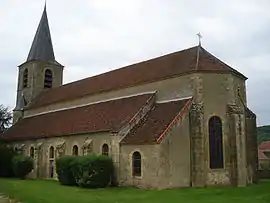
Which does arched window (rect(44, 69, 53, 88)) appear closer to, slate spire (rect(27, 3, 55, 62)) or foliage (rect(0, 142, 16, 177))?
slate spire (rect(27, 3, 55, 62))

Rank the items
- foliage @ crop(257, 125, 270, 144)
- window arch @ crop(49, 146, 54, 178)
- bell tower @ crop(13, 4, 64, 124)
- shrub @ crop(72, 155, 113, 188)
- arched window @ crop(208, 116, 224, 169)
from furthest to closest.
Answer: foliage @ crop(257, 125, 270, 144) → bell tower @ crop(13, 4, 64, 124) → window arch @ crop(49, 146, 54, 178) → arched window @ crop(208, 116, 224, 169) → shrub @ crop(72, 155, 113, 188)

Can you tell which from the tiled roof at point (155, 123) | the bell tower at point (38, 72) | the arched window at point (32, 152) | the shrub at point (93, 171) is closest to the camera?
the tiled roof at point (155, 123)

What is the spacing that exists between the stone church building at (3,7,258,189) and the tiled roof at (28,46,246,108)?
0.09 metres

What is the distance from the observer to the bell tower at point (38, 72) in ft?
138

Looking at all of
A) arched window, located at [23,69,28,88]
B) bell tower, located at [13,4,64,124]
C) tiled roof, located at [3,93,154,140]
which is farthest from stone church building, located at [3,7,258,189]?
arched window, located at [23,69,28,88]

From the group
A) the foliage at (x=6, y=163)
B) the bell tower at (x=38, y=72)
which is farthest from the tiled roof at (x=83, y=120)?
the bell tower at (x=38, y=72)

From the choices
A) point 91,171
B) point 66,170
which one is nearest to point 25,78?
point 66,170

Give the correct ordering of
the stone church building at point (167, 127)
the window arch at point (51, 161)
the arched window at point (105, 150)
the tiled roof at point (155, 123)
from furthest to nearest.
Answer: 1. the window arch at point (51, 161)
2. the arched window at point (105, 150)
3. the stone church building at point (167, 127)
4. the tiled roof at point (155, 123)

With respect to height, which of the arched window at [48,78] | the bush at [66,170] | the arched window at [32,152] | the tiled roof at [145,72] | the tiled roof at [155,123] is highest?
the arched window at [48,78]

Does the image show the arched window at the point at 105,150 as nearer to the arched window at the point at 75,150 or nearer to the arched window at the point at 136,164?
the arched window at the point at 136,164

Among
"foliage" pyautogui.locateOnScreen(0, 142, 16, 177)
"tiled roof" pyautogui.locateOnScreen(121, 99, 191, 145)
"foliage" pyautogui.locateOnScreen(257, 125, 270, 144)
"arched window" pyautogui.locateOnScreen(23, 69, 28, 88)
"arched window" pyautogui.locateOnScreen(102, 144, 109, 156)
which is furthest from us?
"foliage" pyautogui.locateOnScreen(257, 125, 270, 144)

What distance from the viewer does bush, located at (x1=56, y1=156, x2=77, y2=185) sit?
24.7 m

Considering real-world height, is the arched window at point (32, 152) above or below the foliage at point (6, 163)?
above

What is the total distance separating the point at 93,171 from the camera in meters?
23.0
